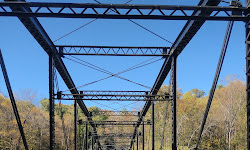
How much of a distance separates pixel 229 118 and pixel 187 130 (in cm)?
707

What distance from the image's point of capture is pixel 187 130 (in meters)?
35.3

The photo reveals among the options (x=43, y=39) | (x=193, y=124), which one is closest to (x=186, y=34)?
(x=43, y=39)

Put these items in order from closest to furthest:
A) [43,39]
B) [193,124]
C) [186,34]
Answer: [186,34] < [43,39] < [193,124]

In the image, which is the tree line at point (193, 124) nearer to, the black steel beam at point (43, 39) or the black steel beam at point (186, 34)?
the black steel beam at point (43, 39)

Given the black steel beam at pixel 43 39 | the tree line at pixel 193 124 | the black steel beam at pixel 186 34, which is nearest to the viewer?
the black steel beam at pixel 186 34

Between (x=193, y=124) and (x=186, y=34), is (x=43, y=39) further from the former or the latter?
(x=193, y=124)

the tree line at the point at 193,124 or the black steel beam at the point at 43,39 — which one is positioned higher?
the black steel beam at the point at 43,39

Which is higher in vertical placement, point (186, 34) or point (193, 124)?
point (186, 34)

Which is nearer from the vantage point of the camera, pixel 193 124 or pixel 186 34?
pixel 186 34

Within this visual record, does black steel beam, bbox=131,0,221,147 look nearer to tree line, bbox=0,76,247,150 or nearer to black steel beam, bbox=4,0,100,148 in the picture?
black steel beam, bbox=4,0,100,148

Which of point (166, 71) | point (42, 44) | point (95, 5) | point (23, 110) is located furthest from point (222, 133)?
point (95, 5)

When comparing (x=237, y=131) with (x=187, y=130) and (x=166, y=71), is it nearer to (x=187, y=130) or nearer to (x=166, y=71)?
(x=187, y=130)

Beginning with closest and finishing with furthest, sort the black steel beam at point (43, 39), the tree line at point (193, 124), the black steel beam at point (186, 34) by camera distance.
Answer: the black steel beam at point (186, 34), the black steel beam at point (43, 39), the tree line at point (193, 124)

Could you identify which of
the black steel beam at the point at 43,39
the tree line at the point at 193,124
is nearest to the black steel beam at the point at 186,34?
the black steel beam at the point at 43,39
